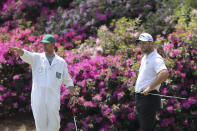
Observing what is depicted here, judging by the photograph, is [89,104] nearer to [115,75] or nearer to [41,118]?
[115,75]

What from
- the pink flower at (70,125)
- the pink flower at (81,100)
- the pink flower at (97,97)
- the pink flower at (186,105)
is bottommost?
the pink flower at (70,125)

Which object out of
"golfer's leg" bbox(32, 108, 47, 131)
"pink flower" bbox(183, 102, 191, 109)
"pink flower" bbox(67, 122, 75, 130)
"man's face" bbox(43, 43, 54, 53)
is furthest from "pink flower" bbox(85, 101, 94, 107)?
"pink flower" bbox(183, 102, 191, 109)

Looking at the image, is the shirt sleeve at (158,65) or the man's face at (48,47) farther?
the man's face at (48,47)

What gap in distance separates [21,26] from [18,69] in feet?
8.50

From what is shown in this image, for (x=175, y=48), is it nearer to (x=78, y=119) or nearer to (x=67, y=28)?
(x=78, y=119)

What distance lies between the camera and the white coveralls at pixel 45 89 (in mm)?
3988

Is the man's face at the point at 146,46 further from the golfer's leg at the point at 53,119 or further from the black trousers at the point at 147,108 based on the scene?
the golfer's leg at the point at 53,119

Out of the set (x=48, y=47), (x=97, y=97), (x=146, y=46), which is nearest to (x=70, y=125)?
(x=97, y=97)

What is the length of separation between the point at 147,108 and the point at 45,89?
138 centimetres

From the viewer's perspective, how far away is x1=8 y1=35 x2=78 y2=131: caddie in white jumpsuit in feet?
13.1

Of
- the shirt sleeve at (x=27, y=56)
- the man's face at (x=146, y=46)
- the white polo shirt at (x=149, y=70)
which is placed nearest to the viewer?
the white polo shirt at (x=149, y=70)

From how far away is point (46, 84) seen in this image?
13.1 feet

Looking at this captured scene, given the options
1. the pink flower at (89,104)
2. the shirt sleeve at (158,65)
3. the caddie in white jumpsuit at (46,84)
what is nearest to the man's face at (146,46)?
the shirt sleeve at (158,65)

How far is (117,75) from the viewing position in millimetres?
5410
